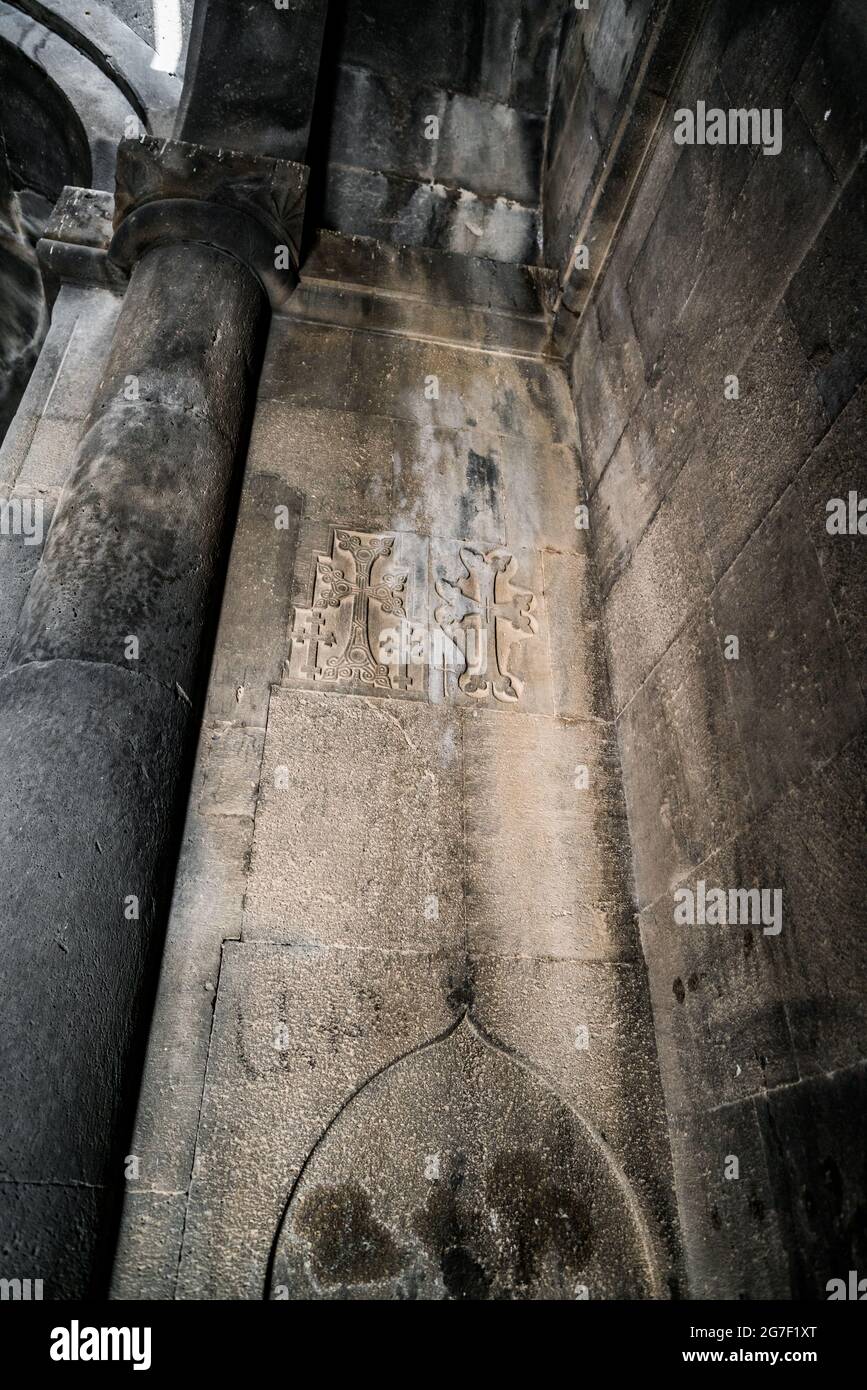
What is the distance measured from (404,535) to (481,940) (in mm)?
1610

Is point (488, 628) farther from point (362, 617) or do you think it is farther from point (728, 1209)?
point (728, 1209)

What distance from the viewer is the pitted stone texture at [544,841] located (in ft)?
7.68

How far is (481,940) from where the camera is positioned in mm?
2293

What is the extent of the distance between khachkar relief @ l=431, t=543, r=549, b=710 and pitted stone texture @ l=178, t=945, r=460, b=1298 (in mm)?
1002

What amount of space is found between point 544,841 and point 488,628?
2.83ft

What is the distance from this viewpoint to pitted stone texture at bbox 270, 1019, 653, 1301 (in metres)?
1.86

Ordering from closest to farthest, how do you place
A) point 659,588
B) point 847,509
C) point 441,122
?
point 847,509 < point 659,588 < point 441,122

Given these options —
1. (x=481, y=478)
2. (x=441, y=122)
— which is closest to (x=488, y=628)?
(x=481, y=478)

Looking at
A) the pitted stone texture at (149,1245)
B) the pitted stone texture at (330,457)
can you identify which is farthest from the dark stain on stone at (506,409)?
the pitted stone texture at (149,1245)

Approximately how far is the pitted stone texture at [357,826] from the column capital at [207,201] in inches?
88.1

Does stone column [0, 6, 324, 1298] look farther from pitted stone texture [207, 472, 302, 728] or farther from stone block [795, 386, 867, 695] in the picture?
stone block [795, 386, 867, 695]

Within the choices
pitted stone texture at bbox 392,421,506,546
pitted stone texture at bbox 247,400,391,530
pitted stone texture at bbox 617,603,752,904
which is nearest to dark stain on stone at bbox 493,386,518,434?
pitted stone texture at bbox 392,421,506,546

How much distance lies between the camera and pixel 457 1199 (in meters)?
1.95

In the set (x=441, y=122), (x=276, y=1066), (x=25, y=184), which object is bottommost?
(x=276, y=1066)
